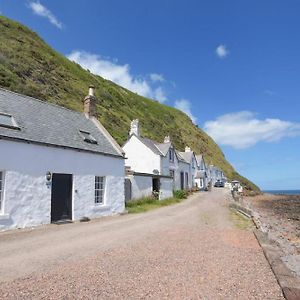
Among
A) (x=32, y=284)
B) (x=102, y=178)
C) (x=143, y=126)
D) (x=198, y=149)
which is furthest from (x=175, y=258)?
(x=198, y=149)

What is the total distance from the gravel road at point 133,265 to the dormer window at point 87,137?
719 centimetres

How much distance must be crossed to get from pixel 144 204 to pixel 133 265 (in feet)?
63.8

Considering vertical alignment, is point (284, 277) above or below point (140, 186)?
below

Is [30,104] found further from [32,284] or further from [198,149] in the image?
Answer: [198,149]

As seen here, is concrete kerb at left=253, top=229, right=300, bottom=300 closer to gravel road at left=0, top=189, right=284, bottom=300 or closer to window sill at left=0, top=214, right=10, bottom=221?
gravel road at left=0, top=189, right=284, bottom=300

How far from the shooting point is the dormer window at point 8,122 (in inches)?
623

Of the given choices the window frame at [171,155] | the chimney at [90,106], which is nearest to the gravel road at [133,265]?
the chimney at [90,106]

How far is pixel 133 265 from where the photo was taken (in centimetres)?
900

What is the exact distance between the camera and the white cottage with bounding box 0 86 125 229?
15156 mm

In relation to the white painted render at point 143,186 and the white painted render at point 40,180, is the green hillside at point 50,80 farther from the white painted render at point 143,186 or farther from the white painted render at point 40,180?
the white painted render at point 40,180

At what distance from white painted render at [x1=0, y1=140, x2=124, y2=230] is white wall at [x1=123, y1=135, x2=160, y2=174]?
20.5m

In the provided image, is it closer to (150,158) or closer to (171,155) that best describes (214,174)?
(171,155)

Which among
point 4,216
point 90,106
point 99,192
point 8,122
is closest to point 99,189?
point 99,192

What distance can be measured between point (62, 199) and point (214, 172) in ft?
256
